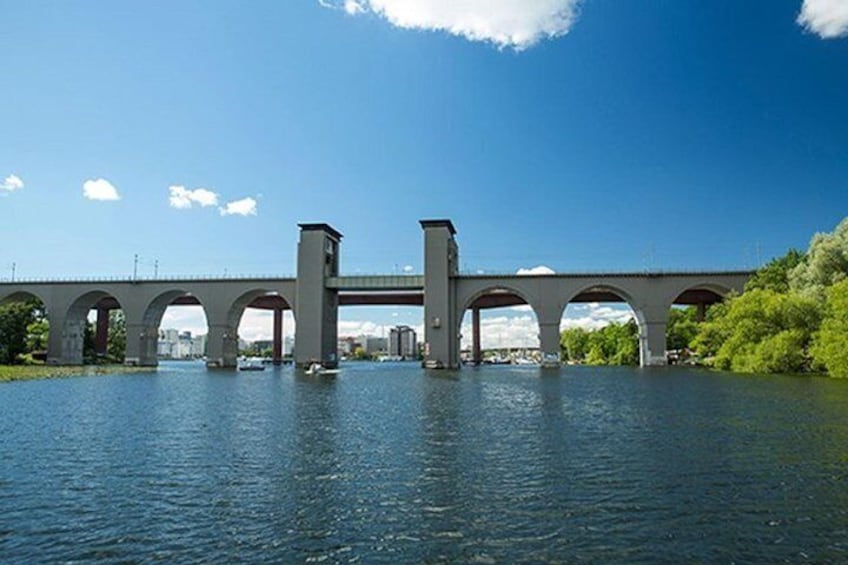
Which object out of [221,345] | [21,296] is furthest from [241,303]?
[21,296]

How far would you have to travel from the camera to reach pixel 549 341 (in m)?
68.3

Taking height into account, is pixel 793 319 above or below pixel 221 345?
above

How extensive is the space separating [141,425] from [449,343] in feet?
162

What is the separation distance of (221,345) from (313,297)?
1397cm

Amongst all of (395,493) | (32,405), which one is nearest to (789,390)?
(395,493)

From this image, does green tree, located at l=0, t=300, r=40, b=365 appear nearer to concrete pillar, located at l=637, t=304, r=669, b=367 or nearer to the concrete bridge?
the concrete bridge

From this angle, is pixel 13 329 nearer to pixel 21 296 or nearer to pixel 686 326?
pixel 21 296

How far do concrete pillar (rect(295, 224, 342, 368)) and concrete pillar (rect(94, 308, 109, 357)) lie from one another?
4310 centimetres

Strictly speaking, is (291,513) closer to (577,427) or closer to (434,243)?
(577,427)

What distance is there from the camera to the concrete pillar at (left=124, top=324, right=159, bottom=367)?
7362 cm

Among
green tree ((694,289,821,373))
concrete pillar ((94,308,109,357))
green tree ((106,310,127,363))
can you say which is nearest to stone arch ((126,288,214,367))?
green tree ((106,310,127,363))

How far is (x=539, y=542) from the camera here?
8.43m

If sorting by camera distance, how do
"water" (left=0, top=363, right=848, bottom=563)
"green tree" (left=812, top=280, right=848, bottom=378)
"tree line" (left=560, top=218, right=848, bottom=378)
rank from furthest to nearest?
1. "tree line" (left=560, top=218, right=848, bottom=378)
2. "green tree" (left=812, top=280, right=848, bottom=378)
3. "water" (left=0, top=363, right=848, bottom=563)

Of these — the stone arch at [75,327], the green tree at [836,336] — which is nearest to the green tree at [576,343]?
the green tree at [836,336]
